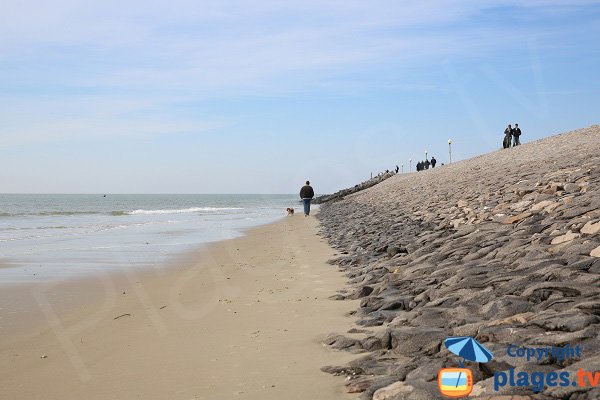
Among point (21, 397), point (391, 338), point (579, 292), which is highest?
point (579, 292)

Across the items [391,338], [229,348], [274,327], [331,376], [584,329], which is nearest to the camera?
[584,329]

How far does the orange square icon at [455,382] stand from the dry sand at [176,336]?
732 mm

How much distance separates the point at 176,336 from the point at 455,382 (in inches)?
138

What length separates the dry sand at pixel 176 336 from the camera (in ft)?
14.4

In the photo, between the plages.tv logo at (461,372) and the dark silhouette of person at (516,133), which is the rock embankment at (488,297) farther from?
the dark silhouette of person at (516,133)

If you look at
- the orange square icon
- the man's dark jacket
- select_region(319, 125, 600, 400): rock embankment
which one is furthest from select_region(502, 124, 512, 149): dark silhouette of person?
the orange square icon

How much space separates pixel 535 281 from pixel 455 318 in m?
0.85

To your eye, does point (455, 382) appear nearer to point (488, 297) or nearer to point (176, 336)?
point (488, 297)

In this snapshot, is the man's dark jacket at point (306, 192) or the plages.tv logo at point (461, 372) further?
the man's dark jacket at point (306, 192)

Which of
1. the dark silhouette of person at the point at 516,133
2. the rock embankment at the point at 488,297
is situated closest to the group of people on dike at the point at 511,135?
the dark silhouette of person at the point at 516,133

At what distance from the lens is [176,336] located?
19.7 ft

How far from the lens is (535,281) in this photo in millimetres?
4965

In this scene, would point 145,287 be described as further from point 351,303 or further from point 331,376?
point 331,376

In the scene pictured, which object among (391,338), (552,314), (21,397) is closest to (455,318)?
(391,338)
